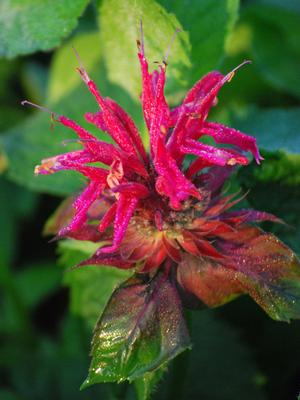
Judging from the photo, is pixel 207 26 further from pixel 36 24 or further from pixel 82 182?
Answer: pixel 82 182

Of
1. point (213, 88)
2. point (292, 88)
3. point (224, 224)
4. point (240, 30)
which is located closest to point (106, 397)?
point (224, 224)

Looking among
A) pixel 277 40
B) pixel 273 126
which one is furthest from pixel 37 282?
pixel 277 40

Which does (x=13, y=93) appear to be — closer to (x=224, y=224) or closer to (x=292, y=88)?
(x=292, y=88)

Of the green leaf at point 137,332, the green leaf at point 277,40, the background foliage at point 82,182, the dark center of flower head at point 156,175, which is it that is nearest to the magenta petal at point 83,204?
the dark center of flower head at point 156,175

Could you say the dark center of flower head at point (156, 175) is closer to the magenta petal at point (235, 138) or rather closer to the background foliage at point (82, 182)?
the magenta petal at point (235, 138)

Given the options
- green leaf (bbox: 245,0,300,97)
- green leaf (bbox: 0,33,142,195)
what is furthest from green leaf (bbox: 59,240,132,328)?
green leaf (bbox: 245,0,300,97)

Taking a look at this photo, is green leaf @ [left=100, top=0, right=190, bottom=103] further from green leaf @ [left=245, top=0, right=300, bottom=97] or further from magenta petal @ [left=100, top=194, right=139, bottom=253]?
green leaf @ [left=245, top=0, right=300, bottom=97]
